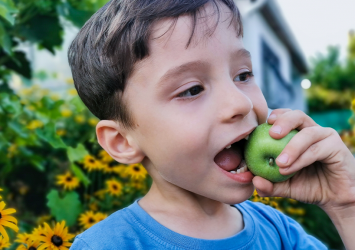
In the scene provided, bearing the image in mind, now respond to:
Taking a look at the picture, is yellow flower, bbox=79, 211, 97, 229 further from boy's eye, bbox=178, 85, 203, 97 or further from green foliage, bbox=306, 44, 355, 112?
green foliage, bbox=306, 44, 355, 112

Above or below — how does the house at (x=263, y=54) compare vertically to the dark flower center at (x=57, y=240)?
below

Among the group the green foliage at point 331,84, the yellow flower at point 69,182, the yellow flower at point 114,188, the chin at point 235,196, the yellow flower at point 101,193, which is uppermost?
the chin at point 235,196

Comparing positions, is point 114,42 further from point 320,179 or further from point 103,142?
point 320,179

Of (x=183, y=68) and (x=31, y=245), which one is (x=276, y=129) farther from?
(x=31, y=245)

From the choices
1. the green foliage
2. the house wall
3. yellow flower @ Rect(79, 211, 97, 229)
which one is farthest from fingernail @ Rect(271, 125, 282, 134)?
the green foliage

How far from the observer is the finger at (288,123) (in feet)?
4.09

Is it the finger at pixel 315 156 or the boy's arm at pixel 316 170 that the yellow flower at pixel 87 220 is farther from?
the finger at pixel 315 156

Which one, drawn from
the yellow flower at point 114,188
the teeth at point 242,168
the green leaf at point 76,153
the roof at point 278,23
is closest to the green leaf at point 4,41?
the green leaf at point 76,153

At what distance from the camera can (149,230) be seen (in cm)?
133

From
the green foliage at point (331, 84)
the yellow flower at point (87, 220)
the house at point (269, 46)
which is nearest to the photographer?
the yellow flower at point (87, 220)

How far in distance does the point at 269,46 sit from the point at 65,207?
8169 millimetres

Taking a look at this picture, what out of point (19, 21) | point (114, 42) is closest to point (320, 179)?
point (114, 42)

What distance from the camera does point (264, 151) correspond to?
124 cm

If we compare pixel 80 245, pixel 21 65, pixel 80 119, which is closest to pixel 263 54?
pixel 80 119
